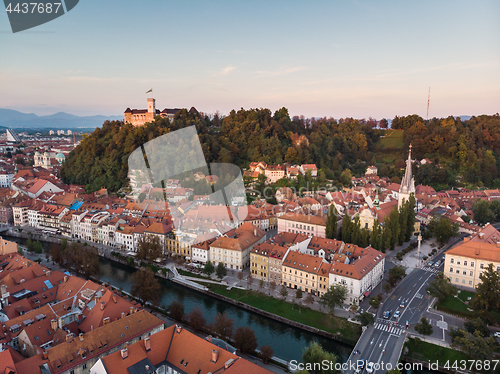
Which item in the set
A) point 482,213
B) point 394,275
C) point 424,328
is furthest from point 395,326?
point 482,213

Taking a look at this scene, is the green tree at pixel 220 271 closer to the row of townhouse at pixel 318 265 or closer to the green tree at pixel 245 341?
the row of townhouse at pixel 318 265

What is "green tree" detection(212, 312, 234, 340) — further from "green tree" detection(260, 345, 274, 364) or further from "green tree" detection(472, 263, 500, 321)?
"green tree" detection(472, 263, 500, 321)

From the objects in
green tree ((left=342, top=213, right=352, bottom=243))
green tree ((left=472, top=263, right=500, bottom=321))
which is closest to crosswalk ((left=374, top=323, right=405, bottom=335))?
green tree ((left=472, top=263, right=500, bottom=321))

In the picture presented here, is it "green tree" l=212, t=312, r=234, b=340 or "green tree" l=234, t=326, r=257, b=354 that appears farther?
"green tree" l=212, t=312, r=234, b=340

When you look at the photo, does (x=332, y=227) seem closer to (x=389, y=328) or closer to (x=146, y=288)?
(x=389, y=328)

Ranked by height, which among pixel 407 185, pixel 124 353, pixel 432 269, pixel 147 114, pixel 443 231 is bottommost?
pixel 432 269

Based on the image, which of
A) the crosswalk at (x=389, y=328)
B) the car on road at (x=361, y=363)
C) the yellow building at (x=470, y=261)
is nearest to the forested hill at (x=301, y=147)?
the yellow building at (x=470, y=261)
